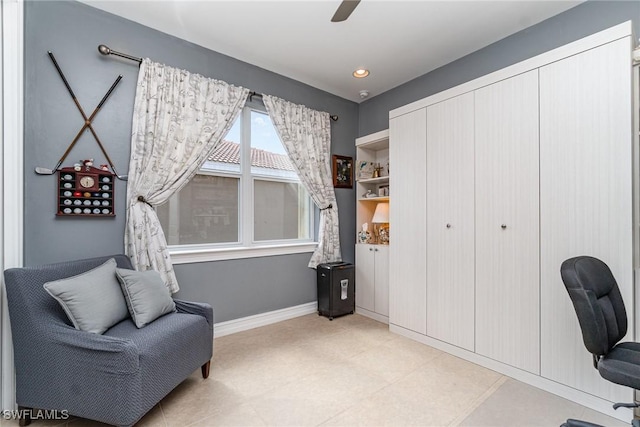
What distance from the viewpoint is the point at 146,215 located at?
2428mm

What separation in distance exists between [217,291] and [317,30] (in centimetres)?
256

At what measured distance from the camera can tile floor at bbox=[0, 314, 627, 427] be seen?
67.4 inches

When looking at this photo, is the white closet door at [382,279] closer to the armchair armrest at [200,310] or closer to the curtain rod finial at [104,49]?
the armchair armrest at [200,310]

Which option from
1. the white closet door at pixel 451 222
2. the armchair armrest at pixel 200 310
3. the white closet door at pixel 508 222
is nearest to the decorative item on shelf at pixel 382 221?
the white closet door at pixel 451 222

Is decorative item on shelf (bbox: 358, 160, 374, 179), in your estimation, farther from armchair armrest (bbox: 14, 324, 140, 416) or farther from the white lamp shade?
armchair armrest (bbox: 14, 324, 140, 416)

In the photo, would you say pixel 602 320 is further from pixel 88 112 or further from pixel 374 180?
pixel 88 112

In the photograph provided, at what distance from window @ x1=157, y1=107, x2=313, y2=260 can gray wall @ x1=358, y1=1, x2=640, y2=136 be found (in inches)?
57.5

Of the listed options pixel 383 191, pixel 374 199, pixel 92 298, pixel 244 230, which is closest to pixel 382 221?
pixel 374 199

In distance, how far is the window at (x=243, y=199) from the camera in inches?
111

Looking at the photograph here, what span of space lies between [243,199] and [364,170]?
161 centimetres

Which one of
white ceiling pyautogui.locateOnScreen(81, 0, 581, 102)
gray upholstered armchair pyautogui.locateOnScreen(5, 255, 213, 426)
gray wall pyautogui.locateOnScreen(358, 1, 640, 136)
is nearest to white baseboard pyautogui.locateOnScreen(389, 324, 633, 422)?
gray upholstered armchair pyautogui.locateOnScreen(5, 255, 213, 426)

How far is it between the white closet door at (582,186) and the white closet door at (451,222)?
50cm

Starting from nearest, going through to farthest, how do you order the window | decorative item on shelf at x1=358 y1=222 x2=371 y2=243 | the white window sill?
the white window sill, the window, decorative item on shelf at x1=358 y1=222 x2=371 y2=243

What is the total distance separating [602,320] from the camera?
1424 millimetres
